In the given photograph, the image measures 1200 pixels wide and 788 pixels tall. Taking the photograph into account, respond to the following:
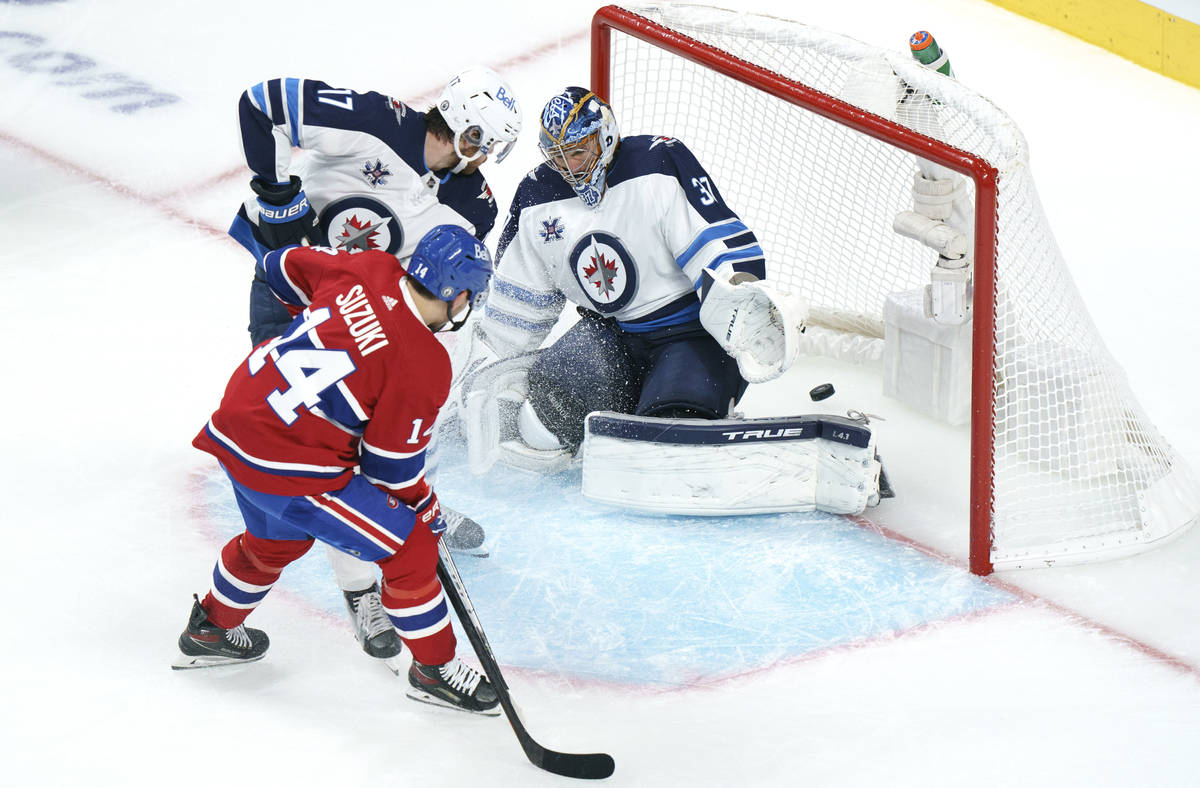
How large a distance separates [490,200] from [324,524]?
1043mm

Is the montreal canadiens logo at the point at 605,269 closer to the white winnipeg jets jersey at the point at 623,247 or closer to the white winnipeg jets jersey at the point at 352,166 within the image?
the white winnipeg jets jersey at the point at 623,247

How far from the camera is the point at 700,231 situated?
345 centimetres

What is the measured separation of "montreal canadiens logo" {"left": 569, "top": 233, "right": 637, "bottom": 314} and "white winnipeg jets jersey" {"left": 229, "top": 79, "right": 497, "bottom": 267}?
26 centimetres

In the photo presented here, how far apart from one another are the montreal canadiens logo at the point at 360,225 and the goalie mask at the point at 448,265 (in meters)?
0.68

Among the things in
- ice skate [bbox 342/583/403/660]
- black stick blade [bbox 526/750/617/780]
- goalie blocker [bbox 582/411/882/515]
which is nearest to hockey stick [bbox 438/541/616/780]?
black stick blade [bbox 526/750/617/780]

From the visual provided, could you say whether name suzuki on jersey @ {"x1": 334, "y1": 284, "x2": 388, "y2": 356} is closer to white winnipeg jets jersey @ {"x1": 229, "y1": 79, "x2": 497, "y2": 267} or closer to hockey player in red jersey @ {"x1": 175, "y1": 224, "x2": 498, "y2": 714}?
hockey player in red jersey @ {"x1": 175, "y1": 224, "x2": 498, "y2": 714}

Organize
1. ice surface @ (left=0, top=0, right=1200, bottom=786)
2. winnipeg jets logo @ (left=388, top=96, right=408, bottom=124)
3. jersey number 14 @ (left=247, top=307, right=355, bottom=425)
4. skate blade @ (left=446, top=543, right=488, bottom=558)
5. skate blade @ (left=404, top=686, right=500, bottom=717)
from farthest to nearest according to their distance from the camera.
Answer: skate blade @ (left=446, top=543, right=488, bottom=558) < winnipeg jets logo @ (left=388, top=96, right=408, bottom=124) < skate blade @ (left=404, top=686, right=500, bottom=717) < ice surface @ (left=0, top=0, right=1200, bottom=786) < jersey number 14 @ (left=247, top=307, right=355, bottom=425)

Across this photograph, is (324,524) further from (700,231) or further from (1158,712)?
(1158,712)

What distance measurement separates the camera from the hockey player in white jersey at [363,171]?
3205mm

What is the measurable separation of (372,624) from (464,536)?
43 centimetres

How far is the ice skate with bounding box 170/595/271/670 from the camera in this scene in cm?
295

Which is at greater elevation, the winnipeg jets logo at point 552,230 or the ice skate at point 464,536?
the winnipeg jets logo at point 552,230

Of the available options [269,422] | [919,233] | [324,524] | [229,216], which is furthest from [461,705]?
[229,216]

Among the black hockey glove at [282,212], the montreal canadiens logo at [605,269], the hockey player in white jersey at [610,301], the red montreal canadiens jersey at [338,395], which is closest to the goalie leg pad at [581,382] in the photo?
the hockey player in white jersey at [610,301]
